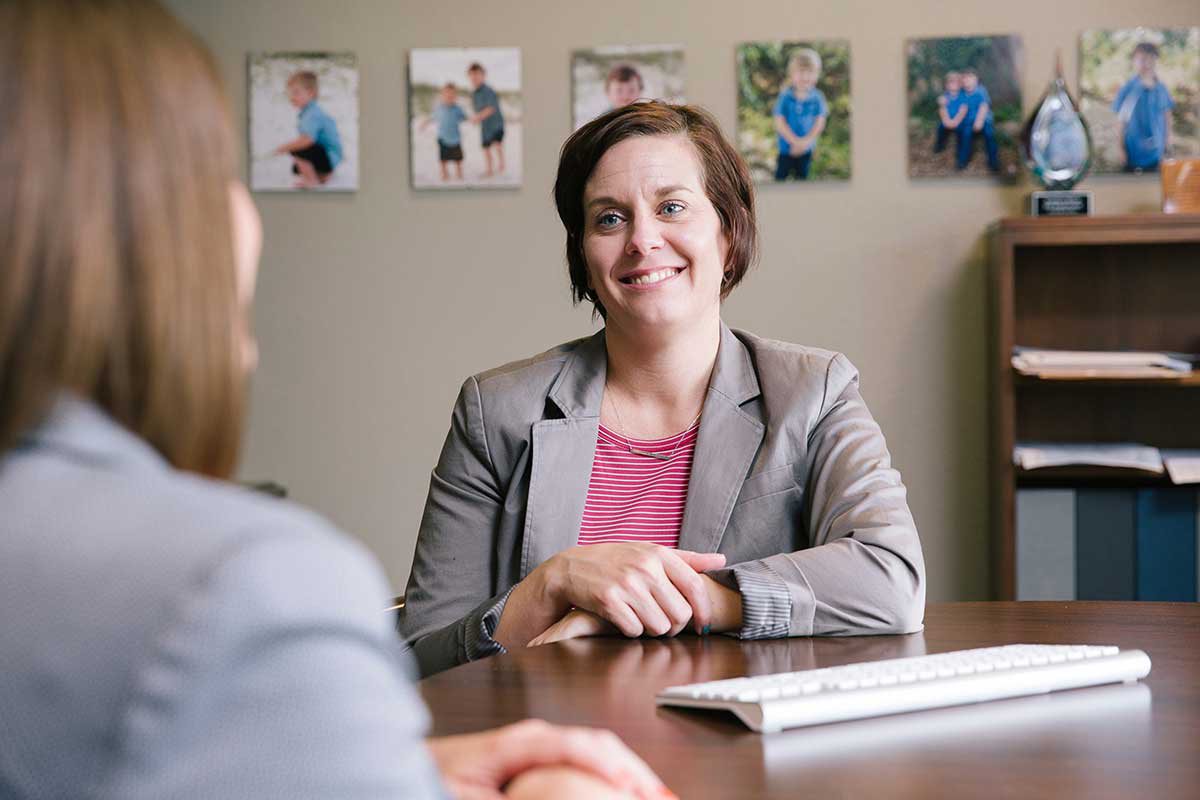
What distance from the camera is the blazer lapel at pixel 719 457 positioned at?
1.92 metres

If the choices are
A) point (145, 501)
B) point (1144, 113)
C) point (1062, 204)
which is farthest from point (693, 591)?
point (1144, 113)

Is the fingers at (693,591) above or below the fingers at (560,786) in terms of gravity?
below

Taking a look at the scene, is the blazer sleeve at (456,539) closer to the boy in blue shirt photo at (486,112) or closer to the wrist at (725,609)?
the wrist at (725,609)

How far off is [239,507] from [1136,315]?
12.0 feet

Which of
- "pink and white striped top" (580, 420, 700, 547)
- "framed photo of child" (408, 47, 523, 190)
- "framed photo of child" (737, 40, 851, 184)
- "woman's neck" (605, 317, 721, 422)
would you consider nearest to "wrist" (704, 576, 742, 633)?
"pink and white striped top" (580, 420, 700, 547)

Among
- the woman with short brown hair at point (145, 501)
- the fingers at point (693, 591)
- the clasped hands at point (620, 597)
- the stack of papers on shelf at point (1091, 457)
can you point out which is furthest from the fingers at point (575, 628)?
the stack of papers on shelf at point (1091, 457)

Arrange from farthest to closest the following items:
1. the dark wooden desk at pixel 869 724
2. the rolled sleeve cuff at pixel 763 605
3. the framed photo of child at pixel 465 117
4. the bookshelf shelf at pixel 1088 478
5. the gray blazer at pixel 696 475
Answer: the framed photo of child at pixel 465 117 → the bookshelf shelf at pixel 1088 478 → the gray blazer at pixel 696 475 → the rolled sleeve cuff at pixel 763 605 → the dark wooden desk at pixel 869 724

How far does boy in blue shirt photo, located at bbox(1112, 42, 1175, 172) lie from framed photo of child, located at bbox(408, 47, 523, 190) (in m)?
1.81

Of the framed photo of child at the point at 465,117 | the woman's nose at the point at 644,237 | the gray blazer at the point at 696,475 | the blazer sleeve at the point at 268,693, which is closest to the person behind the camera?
the blazer sleeve at the point at 268,693

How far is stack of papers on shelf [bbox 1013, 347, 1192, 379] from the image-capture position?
11.2 ft

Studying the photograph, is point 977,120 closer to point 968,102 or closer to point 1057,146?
point 968,102

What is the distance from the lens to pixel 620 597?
61.7 inches

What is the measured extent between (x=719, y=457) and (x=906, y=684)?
0.80 metres

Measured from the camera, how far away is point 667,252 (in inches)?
83.0
